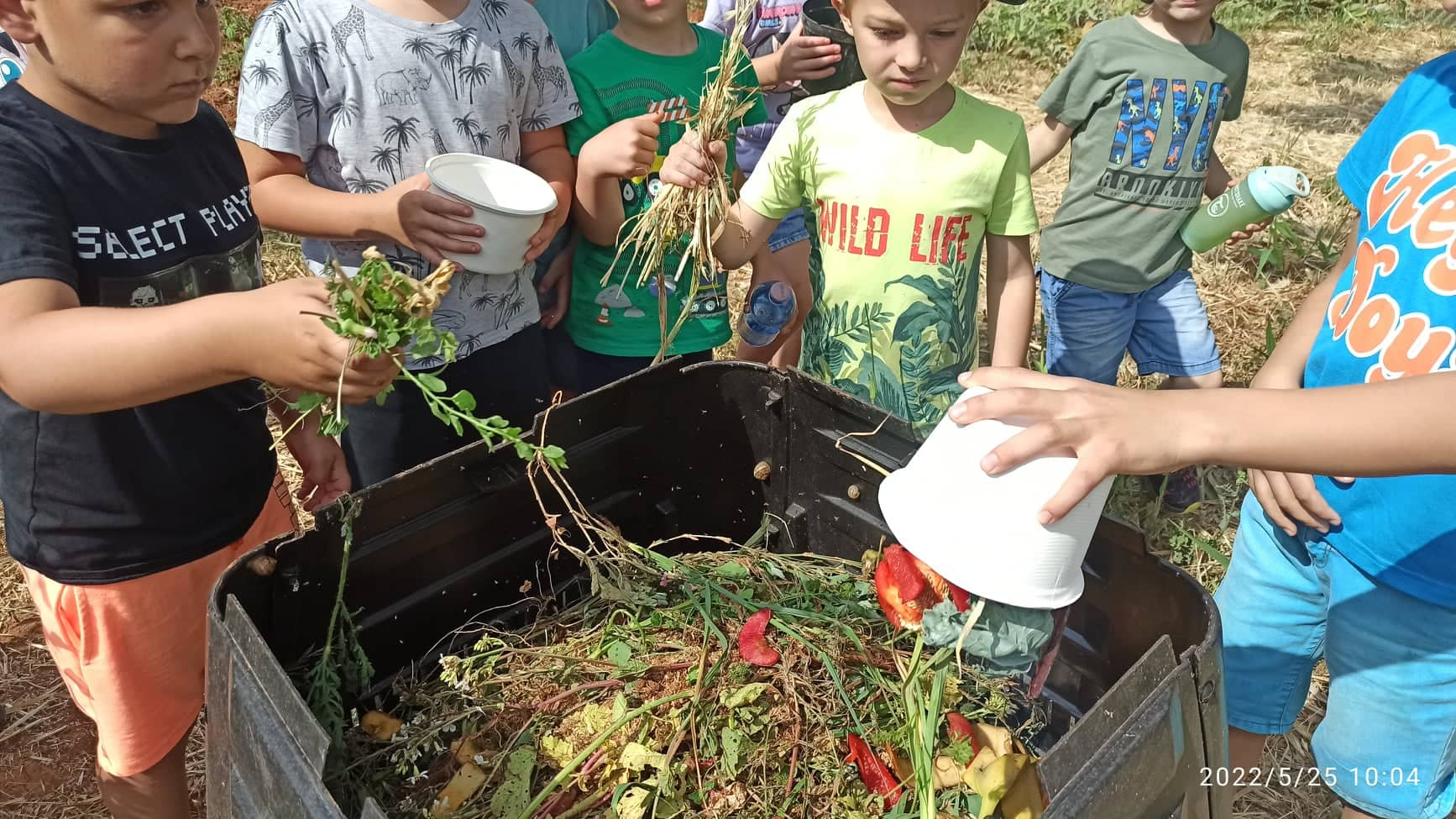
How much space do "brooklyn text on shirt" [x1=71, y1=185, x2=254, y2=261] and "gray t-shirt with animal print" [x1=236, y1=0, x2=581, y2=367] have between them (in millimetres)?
229

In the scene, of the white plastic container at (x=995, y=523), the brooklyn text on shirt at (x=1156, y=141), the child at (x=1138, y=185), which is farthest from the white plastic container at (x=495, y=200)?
the brooklyn text on shirt at (x=1156, y=141)

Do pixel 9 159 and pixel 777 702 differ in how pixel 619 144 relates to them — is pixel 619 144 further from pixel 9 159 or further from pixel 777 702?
pixel 777 702

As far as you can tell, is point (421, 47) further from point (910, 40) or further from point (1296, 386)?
point (1296, 386)

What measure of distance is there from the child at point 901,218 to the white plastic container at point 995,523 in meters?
0.79

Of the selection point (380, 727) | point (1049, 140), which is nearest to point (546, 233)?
point (380, 727)

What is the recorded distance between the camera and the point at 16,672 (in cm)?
250

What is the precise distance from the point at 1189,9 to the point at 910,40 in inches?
49.8

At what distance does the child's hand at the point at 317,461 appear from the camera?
2.03m

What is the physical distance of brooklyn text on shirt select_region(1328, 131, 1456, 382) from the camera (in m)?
1.48

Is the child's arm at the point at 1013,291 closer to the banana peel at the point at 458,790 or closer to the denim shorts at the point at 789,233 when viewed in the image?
the denim shorts at the point at 789,233

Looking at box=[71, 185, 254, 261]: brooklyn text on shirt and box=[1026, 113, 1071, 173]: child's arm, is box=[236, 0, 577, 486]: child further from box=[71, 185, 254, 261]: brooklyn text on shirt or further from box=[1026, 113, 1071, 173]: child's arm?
box=[1026, 113, 1071, 173]: child's arm

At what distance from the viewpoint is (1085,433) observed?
1.09 meters

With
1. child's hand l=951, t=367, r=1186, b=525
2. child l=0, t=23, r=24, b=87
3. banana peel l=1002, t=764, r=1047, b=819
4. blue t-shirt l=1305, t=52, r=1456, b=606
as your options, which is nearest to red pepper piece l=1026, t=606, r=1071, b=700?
banana peel l=1002, t=764, r=1047, b=819

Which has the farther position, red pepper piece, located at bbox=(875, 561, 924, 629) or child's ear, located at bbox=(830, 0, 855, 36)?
child's ear, located at bbox=(830, 0, 855, 36)
